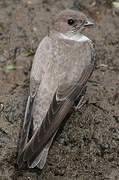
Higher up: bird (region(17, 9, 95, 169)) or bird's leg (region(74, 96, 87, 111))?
bird (region(17, 9, 95, 169))

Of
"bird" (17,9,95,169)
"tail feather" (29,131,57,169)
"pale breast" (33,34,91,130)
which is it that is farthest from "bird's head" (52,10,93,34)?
"tail feather" (29,131,57,169)

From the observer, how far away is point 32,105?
5113 millimetres

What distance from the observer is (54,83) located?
5.14 meters

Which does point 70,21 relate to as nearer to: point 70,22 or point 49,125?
point 70,22

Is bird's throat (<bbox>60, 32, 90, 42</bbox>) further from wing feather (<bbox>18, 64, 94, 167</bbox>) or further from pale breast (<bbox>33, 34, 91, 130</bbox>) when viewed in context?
wing feather (<bbox>18, 64, 94, 167</bbox>)

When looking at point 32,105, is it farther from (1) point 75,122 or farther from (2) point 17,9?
(2) point 17,9

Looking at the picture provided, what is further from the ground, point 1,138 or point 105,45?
point 105,45

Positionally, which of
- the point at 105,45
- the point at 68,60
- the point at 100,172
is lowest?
the point at 100,172

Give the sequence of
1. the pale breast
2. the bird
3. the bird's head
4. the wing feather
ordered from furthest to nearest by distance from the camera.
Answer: the bird's head < the pale breast < the bird < the wing feather

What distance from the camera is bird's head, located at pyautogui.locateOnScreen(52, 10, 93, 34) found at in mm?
5742

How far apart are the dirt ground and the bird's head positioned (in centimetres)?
92

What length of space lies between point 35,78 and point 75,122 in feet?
2.89

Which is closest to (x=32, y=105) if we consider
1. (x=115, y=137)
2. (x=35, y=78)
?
(x=35, y=78)

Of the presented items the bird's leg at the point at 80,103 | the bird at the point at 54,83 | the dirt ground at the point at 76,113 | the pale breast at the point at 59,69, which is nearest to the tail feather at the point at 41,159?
the bird at the point at 54,83
